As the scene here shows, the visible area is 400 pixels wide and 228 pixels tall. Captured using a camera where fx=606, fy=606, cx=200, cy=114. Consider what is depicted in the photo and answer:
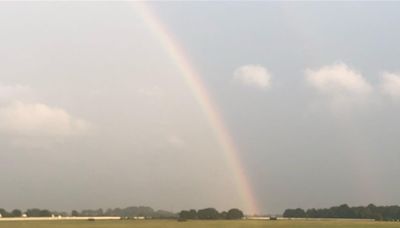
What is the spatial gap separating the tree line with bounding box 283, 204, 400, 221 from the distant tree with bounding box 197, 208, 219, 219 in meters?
36.4

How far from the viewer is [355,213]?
183 metres

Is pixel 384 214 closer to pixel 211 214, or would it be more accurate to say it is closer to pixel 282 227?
pixel 211 214

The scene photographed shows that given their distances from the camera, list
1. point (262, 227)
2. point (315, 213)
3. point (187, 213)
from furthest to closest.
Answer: point (315, 213) < point (187, 213) < point (262, 227)

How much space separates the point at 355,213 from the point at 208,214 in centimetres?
4777

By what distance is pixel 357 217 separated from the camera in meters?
179

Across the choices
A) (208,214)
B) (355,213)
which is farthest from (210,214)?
(355,213)

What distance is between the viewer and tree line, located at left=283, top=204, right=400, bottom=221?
170 meters

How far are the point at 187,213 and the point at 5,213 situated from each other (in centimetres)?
6201

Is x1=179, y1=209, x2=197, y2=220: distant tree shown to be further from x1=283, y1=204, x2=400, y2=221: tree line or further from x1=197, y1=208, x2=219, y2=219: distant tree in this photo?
x1=283, y1=204, x2=400, y2=221: tree line

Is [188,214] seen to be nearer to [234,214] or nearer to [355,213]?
[234,214]

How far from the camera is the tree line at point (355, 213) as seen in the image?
169875 mm

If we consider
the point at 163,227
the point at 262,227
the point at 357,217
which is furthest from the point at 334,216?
the point at 163,227

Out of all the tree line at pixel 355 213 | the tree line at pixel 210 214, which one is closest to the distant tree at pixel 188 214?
the tree line at pixel 210 214

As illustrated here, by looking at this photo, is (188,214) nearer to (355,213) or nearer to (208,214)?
(208,214)
